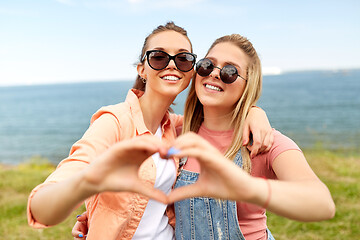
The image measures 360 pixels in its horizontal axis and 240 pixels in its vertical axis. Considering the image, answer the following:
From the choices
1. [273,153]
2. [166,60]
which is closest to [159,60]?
[166,60]

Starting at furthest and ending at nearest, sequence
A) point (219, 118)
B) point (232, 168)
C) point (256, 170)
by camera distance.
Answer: point (219, 118) < point (256, 170) < point (232, 168)

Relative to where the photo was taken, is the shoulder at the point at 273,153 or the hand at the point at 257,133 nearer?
the shoulder at the point at 273,153

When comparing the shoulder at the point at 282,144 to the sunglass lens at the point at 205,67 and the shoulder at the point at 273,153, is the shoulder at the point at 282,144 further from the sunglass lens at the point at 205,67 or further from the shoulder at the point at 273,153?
the sunglass lens at the point at 205,67

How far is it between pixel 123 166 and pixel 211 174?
0.38 m

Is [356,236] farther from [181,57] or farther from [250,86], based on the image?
[181,57]

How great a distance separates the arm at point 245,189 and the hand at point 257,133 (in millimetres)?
677

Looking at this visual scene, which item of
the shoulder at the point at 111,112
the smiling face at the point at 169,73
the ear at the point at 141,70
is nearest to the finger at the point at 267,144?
the smiling face at the point at 169,73

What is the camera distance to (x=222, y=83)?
2.78m

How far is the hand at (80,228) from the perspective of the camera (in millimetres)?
2754

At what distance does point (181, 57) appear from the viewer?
275 cm

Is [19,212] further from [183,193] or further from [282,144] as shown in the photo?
[183,193]

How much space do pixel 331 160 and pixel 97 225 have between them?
821 centimetres

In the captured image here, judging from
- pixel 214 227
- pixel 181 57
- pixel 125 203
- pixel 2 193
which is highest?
pixel 181 57

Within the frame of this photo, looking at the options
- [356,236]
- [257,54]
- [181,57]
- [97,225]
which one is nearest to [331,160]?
[356,236]
